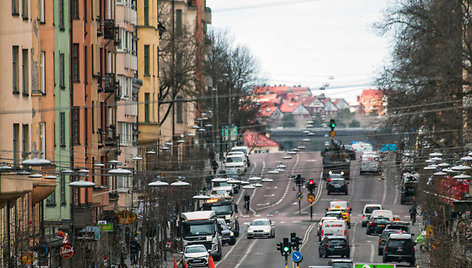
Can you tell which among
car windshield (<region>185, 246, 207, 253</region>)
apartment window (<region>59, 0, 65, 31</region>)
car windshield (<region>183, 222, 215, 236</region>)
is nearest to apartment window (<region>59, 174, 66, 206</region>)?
apartment window (<region>59, 0, 65, 31</region>)

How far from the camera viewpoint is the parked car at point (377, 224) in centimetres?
8412

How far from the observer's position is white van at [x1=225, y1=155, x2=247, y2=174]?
116125 millimetres

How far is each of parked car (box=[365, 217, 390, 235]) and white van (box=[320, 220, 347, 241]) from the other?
12.6m

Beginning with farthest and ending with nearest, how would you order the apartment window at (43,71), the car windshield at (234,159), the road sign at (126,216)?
the car windshield at (234,159) → the road sign at (126,216) → the apartment window at (43,71)

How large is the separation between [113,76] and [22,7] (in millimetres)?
26086

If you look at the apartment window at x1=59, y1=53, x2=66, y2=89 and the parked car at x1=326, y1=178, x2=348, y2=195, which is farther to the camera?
the parked car at x1=326, y1=178, x2=348, y2=195

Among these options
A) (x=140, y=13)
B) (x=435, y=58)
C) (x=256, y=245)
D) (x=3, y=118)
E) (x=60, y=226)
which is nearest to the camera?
(x=3, y=118)

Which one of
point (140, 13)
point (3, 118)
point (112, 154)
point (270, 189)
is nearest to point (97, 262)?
point (3, 118)

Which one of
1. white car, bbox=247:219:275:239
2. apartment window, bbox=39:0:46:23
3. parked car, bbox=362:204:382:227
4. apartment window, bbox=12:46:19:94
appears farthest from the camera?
parked car, bbox=362:204:382:227

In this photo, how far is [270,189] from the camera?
123m

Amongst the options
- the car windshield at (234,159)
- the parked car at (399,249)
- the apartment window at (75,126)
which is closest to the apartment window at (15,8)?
the apartment window at (75,126)

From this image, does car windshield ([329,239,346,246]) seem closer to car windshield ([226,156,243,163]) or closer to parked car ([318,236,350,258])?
parked car ([318,236,350,258])

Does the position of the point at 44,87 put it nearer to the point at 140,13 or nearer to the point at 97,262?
the point at 97,262

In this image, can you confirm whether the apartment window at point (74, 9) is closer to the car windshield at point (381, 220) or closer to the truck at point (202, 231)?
the truck at point (202, 231)
